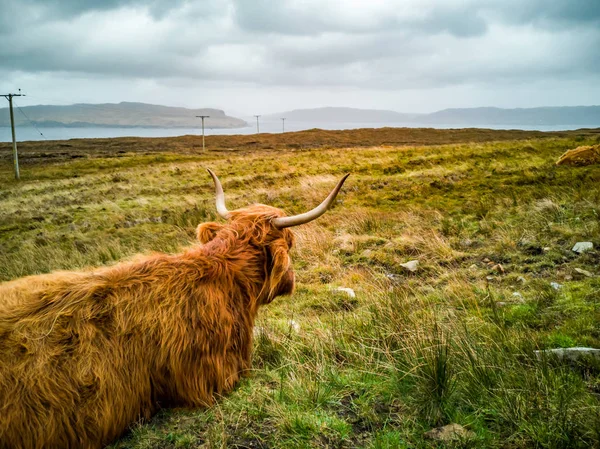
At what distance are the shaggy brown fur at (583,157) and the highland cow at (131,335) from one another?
13.2m

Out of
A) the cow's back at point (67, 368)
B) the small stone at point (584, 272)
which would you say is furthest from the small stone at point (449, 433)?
the small stone at point (584, 272)

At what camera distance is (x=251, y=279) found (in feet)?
10.7

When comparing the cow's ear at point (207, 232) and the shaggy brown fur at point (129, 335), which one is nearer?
the shaggy brown fur at point (129, 335)

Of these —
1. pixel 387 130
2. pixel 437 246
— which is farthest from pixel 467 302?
pixel 387 130

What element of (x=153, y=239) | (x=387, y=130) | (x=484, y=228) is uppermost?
(x=387, y=130)

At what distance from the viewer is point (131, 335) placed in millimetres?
2621

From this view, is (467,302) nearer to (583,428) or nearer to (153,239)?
(583,428)

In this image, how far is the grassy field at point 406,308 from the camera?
7.77 feet

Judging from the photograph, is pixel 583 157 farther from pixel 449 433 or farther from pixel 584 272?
pixel 449 433

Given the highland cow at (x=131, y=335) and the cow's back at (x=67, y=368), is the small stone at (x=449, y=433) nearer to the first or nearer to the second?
the highland cow at (x=131, y=335)

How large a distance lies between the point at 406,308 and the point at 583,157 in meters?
12.3

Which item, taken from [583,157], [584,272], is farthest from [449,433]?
[583,157]

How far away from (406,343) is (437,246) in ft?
12.8

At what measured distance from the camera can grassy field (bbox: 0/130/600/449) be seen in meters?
2.37
